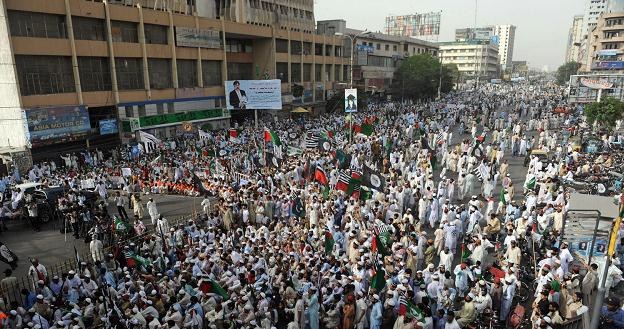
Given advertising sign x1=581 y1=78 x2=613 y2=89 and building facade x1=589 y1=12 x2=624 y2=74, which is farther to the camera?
building facade x1=589 y1=12 x2=624 y2=74

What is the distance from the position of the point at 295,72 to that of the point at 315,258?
35056 mm

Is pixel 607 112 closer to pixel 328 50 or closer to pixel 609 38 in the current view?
pixel 328 50

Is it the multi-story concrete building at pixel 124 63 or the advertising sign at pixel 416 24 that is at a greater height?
the advertising sign at pixel 416 24

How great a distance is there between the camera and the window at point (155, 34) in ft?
91.8

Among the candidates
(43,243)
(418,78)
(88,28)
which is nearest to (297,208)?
(43,243)

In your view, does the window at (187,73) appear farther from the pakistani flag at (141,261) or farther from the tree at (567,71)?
the tree at (567,71)

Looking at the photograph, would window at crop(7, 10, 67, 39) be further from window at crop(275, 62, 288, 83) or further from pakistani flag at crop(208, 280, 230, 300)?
window at crop(275, 62, 288, 83)

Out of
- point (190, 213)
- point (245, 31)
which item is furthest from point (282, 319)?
point (245, 31)

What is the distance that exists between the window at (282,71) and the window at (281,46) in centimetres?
115

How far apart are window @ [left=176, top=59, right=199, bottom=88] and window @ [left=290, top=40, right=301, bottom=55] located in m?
12.5

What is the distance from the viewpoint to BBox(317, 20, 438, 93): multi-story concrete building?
53156mm

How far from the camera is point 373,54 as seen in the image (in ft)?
187

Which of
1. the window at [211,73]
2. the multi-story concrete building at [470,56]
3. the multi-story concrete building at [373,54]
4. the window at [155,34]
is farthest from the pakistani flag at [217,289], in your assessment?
the multi-story concrete building at [470,56]

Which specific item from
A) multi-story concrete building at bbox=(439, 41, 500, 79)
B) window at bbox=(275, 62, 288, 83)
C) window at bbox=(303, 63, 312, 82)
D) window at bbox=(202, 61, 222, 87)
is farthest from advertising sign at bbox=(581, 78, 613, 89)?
multi-story concrete building at bbox=(439, 41, 500, 79)
